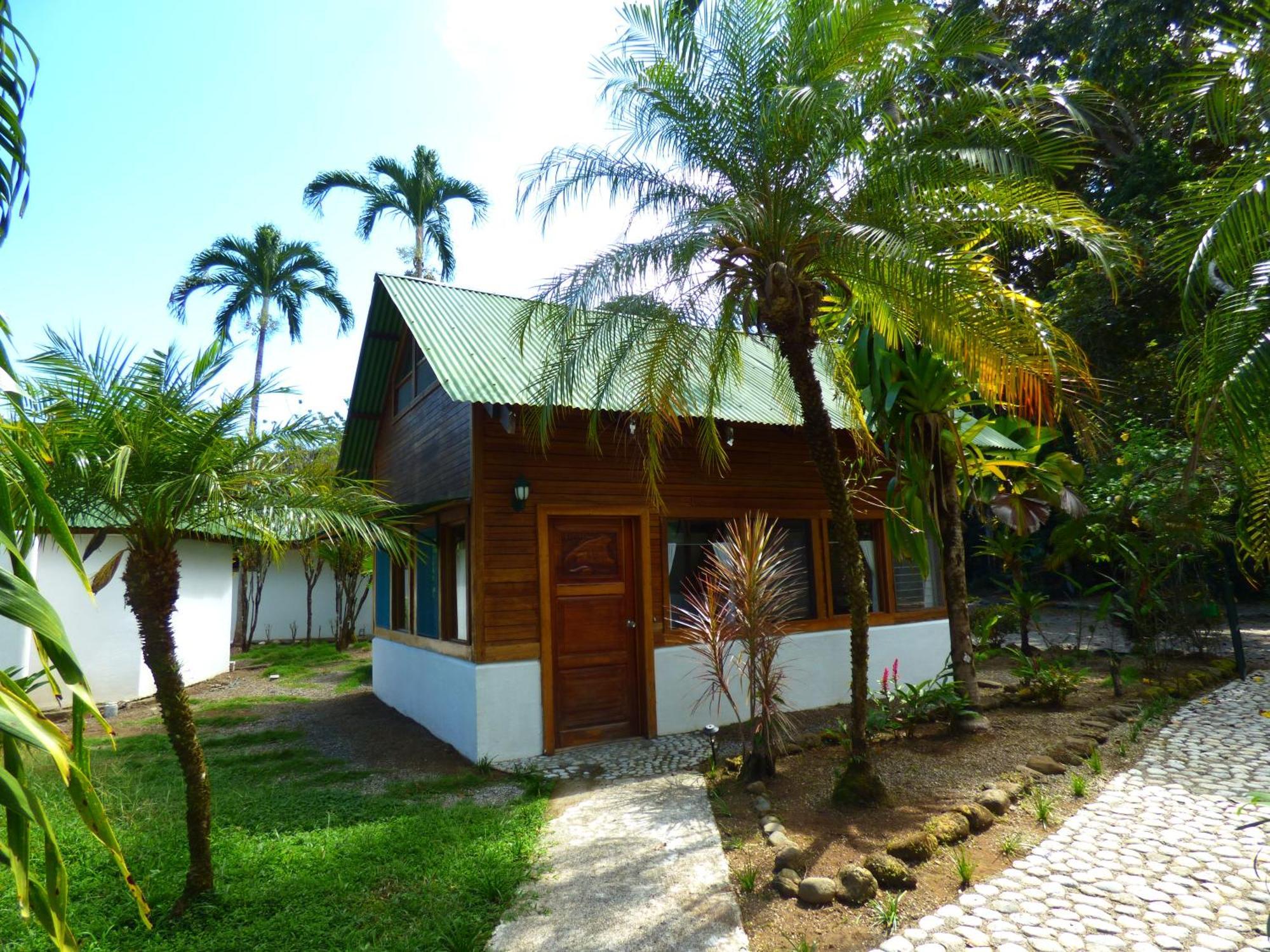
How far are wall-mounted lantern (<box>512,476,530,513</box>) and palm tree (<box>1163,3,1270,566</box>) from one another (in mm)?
5138

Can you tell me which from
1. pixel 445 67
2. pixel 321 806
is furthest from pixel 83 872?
pixel 445 67

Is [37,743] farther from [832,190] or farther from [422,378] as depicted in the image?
[422,378]

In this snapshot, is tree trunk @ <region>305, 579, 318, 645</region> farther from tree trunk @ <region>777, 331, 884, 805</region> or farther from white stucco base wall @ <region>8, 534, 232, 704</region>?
tree trunk @ <region>777, 331, 884, 805</region>

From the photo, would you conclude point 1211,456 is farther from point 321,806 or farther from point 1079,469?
point 321,806

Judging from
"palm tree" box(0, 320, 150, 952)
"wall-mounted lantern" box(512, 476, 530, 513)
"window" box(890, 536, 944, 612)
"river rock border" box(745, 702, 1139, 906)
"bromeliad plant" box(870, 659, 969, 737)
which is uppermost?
"wall-mounted lantern" box(512, 476, 530, 513)

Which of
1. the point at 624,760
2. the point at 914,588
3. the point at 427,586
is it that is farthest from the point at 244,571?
the point at 914,588

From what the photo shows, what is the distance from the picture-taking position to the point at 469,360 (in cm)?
756

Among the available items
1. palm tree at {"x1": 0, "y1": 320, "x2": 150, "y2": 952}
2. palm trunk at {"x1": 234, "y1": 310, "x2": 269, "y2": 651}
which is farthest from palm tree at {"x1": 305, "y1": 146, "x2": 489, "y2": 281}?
palm tree at {"x1": 0, "y1": 320, "x2": 150, "y2": 952}

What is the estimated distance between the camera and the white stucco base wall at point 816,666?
304 inches

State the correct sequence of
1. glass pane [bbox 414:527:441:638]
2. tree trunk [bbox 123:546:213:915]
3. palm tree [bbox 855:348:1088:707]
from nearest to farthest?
1. tree trunk [bbox 123:546:213:915]
2. palm tree [bbox 855:348:1088:707]
3. glass pane [bbox 414:527:441:638]

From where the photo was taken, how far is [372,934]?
355 cm

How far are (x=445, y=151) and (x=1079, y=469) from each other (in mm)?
18179

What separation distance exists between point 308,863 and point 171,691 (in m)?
1.44

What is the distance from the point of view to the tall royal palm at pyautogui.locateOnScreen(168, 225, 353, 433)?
19.6 meters
